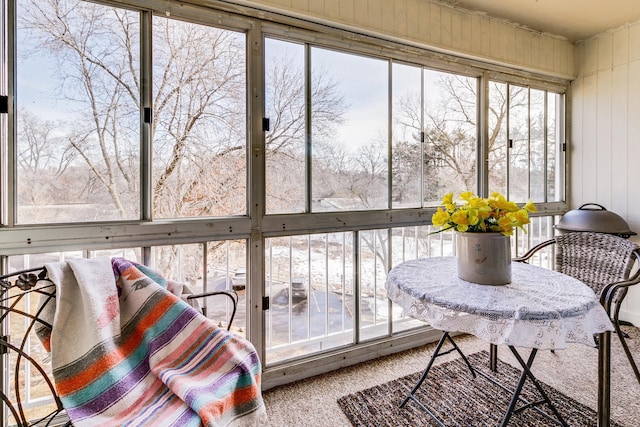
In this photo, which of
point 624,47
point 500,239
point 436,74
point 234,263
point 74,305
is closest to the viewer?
point 74,305

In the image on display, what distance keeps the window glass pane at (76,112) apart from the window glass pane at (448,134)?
7.04ft

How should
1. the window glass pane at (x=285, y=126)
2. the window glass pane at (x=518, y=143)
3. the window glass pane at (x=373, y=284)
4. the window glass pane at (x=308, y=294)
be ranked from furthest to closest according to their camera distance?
the window glass pane at (x=518, y=143)
the window glass pane at (x=373, y=284)
the window glass pane at (x=308, y=294)
the window glass pane at (x=285, y=126)

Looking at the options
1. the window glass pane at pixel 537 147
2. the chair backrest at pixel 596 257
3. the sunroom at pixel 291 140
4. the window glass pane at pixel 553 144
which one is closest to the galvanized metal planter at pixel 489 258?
the sunroom at pixel 291 140

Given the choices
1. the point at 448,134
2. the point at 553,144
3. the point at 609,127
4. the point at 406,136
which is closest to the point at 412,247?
the point at 406,136

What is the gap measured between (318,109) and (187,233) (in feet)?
3.96

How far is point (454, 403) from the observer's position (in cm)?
200

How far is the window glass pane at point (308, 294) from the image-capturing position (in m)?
2.35

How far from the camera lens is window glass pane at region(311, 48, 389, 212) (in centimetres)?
239

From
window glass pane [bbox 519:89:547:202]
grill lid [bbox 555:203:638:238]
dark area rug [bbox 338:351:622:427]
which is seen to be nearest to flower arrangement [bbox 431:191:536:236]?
dark area rug [bbox 338:351:622:427]

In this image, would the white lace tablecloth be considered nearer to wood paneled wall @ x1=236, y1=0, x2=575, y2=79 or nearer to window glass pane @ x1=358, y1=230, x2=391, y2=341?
window glass pane @ x1=358, y1=230, x2=391, y2=341

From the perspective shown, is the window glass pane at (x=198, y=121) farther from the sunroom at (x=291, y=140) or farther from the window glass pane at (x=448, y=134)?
the window glass pane at (x=448, y=134)

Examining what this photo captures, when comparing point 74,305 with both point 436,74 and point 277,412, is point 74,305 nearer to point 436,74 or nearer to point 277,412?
point 277,412

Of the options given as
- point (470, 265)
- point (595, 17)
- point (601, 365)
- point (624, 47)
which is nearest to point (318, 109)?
point (470, 265)

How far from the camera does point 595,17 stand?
2959 mm
